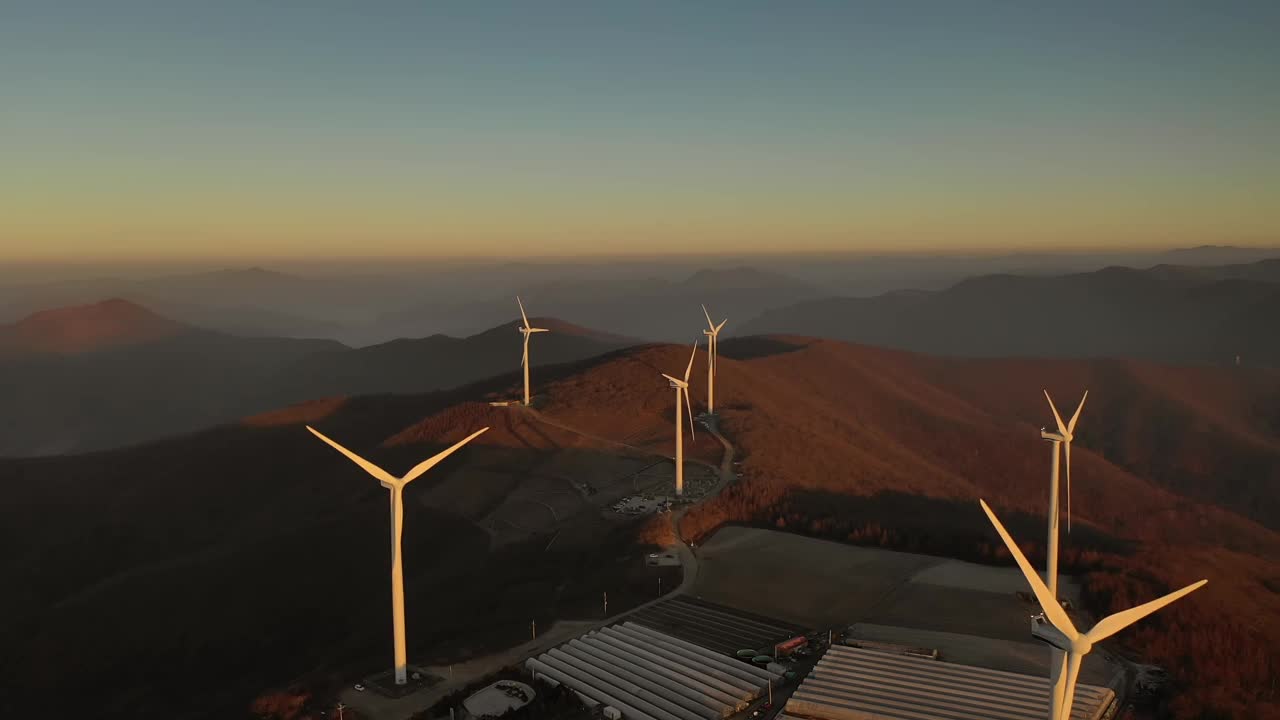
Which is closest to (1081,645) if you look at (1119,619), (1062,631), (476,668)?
(1062,631)

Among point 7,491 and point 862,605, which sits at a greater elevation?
point 862,605

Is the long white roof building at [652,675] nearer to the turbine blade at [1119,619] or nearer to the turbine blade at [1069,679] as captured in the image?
the turbine blade at [1069,679]

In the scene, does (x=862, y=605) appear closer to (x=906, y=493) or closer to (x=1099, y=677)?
(x=1099, y=677)

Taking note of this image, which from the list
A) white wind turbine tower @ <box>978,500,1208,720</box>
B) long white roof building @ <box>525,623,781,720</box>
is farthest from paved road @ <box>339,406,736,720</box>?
white wind turbine tower @ <box>978,500,1208,720</box>

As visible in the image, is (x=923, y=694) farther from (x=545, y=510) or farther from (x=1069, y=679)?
(x=545, y=510)

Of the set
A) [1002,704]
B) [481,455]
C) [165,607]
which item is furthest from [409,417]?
[1002,704]

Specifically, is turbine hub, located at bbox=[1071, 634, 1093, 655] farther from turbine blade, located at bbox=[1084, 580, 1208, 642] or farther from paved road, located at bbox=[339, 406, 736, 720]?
paved road, located at bbox=[339, 406, 736, 720]
